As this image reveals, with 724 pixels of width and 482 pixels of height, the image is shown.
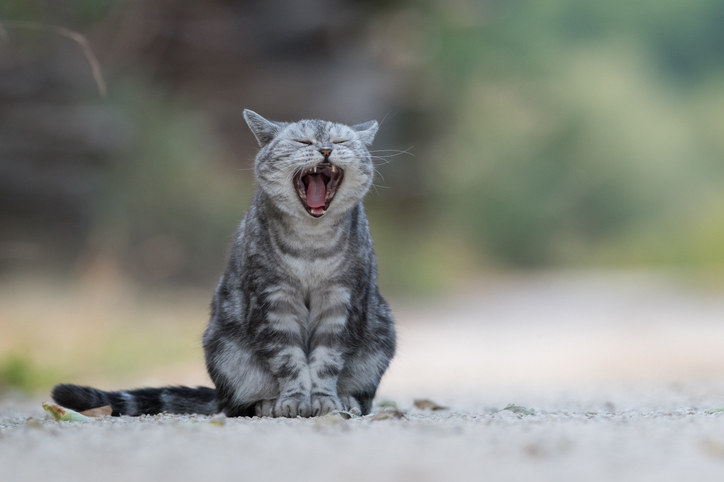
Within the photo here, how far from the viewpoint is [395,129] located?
53.1 ft

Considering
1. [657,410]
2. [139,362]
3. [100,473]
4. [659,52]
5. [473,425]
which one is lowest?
[100,473]

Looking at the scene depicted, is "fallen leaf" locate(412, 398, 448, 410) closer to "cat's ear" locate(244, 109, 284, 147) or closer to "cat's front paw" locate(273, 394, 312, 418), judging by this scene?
"cat's front paw" locate(273, 394, 312, 418)

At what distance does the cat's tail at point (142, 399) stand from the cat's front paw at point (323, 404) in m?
0.60

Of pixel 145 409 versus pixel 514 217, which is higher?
pixel 514 217

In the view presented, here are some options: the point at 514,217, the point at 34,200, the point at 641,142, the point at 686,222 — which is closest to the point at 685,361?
the point at 34,200

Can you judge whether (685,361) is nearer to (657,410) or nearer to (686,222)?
(657,410)

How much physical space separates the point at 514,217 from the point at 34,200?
9997mm

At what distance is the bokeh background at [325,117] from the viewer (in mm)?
8711

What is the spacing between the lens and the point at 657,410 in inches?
153

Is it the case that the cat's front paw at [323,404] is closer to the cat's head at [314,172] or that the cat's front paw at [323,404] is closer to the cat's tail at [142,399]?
the cat's tail at [142,399]

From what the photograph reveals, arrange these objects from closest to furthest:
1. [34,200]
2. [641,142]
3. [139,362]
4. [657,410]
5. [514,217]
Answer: [657,410] < [139,362] < [34,200] < [514,217] < [641,142]

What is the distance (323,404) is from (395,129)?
1265 cm

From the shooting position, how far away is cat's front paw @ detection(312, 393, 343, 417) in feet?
12.4

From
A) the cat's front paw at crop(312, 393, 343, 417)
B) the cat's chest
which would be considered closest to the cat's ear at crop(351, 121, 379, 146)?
the cat's chest
